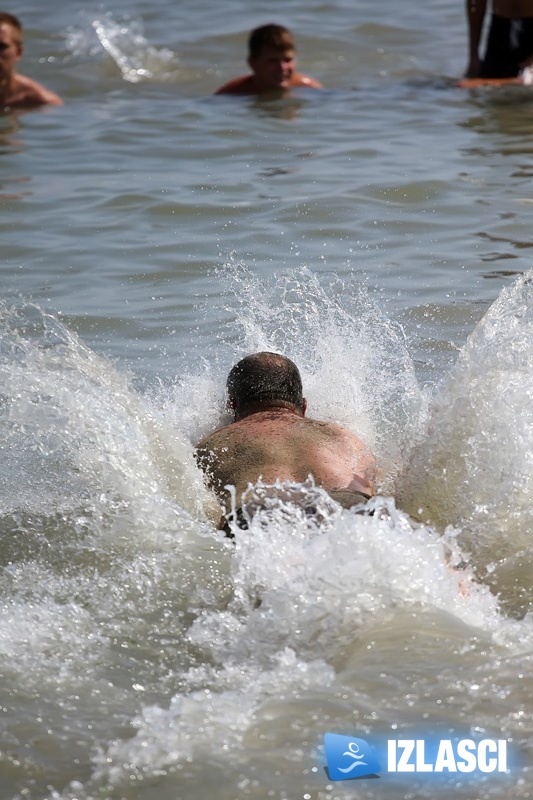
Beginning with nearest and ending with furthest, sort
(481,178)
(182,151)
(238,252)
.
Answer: (238,252) < (481,178) < (182,151)

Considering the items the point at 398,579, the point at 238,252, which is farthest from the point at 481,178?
the point at 398,579

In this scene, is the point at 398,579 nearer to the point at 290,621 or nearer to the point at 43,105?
the point at 290,621

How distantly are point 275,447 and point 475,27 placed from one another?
8.93 meters

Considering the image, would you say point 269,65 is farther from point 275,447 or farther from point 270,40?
point 275,447

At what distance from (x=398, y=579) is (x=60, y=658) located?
1.07m

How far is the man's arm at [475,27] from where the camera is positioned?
1252cm

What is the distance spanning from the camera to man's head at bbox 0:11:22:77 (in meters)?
12.0

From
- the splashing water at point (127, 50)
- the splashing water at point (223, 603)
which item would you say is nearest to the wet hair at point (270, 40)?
the splashing water at point (127, 50)

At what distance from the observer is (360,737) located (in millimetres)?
3307

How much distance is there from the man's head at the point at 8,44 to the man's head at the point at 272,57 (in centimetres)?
232

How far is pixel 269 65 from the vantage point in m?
12.4

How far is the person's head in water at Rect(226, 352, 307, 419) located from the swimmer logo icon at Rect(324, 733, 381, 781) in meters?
2.20

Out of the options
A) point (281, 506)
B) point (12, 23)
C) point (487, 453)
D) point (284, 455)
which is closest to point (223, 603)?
point (281, 506)

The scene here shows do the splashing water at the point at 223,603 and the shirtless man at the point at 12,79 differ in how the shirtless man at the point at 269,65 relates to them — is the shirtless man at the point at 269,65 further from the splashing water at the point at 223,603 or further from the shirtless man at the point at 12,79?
the splashing water at the point at 223,603
